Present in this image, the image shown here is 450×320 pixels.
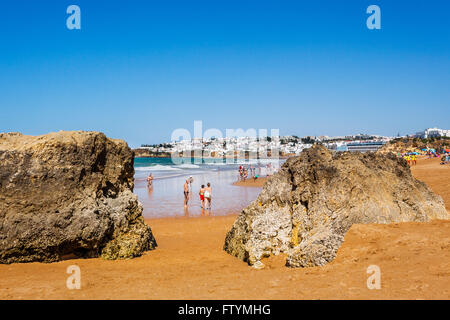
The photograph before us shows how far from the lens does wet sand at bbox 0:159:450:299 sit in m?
4.16

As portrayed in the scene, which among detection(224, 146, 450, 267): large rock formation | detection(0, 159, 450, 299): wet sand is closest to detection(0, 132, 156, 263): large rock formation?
detection(0, 159, 450, 299): wet sand

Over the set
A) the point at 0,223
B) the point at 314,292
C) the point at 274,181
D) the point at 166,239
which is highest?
the point at 274,181

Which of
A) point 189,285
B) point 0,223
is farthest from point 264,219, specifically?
point 0,223

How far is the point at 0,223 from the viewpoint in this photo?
20.5 feet

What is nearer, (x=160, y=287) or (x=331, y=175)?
(x=160, y=287)

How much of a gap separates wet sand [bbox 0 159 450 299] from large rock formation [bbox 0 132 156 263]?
0.97 feet

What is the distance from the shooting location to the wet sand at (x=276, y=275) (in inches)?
164

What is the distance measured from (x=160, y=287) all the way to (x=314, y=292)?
82.2 inches

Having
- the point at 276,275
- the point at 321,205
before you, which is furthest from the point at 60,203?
the point at 321,205

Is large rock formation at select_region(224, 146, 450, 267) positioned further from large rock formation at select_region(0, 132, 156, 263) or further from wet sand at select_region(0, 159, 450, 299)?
large rock formation at select_region(0, 132, 156, 263)

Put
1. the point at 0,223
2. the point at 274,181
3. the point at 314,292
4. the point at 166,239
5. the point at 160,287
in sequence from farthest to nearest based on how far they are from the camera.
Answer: the point at 166,239 → the point at 274,181 → the point at 0,223 → the point at 160,287 → the point at 314,292

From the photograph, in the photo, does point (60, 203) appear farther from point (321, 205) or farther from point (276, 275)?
point (321, 205)

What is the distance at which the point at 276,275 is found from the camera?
523cm
